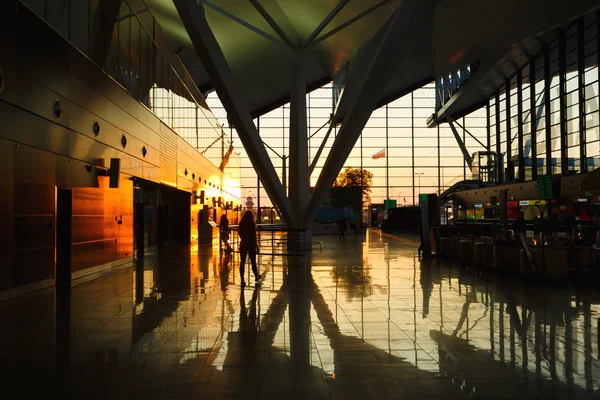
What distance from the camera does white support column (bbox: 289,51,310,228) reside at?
23.4 metres

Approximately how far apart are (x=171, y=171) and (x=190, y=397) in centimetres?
2236

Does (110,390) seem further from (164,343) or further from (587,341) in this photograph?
(587,341)

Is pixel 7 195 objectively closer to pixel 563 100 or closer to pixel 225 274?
pixel 225 274

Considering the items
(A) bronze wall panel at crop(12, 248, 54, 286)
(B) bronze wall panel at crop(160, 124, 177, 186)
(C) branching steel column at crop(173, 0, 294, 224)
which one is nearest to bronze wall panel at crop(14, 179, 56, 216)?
(A) bronze wall panel at crop(12, 248, 54, 286)

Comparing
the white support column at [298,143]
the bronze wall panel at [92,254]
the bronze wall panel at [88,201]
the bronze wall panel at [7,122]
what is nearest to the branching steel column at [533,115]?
the white support column at [298,143]

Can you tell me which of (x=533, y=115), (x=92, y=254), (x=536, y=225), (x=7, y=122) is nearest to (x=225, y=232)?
(x=92, y=254)

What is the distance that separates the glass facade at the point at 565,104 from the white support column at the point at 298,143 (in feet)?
76.1

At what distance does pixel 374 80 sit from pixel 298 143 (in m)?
6.94

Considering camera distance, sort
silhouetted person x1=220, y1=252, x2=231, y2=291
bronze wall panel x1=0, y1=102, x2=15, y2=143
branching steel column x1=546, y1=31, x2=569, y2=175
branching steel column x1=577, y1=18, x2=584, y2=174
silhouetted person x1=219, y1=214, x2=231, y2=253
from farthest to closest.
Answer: branching steel column x1=546, y1=31, x2=569, y2=175, branching steel column x1=577, y1=18, x2=584, y2=174, silhouetted person x1=219, y1=214, x2=231, y2=253, silhouetted person x1=220, y1=252, x2=231, y2=291, bronze wall panel x1=0, y1=102, x2=15, y2=143

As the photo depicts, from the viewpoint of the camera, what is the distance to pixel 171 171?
1030 inches

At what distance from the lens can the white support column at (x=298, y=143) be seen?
23.4 m

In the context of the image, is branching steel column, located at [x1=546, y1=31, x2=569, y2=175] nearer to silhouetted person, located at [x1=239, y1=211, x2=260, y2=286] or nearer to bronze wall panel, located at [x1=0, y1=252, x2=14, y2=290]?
silhouetted person, located at [x1=239, y1=211, x2=260, y2=286]

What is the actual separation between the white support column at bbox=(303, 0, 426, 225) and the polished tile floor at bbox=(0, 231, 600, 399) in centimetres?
709

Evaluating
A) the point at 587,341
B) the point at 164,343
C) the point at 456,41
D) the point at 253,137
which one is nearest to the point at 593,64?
the point at 456,41
